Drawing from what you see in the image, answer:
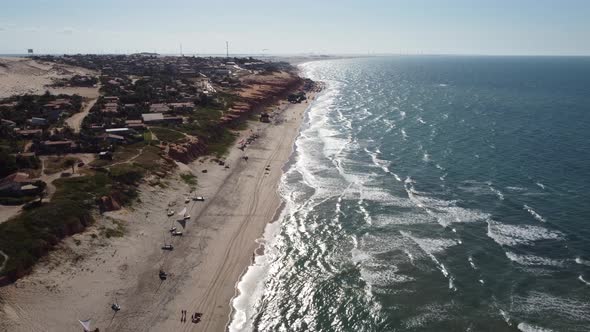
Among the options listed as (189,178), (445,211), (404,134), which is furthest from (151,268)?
(404,134)

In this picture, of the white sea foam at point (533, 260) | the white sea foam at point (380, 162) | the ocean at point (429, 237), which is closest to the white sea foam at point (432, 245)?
the ocean at point (429, 237)

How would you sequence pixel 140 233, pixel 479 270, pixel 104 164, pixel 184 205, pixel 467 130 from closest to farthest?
pixel 479 270
pixel 140 233
pixel 184 205
pixel 104 164
pixel 467 130

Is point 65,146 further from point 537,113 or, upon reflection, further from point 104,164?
point 537,113

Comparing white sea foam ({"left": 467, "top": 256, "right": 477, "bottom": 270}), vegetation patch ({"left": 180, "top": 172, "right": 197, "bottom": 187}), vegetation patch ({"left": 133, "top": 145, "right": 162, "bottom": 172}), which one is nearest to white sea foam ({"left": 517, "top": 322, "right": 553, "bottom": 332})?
white sea foam ({"left": 467, "top": 256, "right": 477, "bottom": 270})

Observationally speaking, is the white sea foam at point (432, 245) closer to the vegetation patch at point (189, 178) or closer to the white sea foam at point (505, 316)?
the white sea foam at point (505, 316)

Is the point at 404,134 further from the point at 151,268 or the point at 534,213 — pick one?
the point at 151,268

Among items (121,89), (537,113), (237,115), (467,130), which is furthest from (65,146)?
(537,113)
